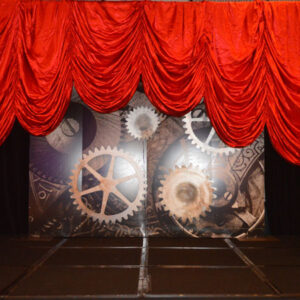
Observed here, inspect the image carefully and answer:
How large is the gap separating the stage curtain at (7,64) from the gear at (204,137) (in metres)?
1.83

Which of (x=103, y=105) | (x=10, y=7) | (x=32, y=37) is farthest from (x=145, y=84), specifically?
(x=10, y=7)

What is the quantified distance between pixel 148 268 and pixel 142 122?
1.74 m

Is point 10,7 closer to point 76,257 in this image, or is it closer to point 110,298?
point 76,257

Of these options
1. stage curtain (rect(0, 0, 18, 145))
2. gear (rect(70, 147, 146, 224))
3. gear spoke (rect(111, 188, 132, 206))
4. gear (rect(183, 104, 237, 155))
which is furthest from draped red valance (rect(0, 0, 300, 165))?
gear spoke (rect(111, 188, 132, 206))

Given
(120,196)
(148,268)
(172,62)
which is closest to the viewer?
(148,268)

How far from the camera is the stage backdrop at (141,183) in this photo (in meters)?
3.94

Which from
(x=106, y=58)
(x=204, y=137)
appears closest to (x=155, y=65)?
(x=106, y=58)

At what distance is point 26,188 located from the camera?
14.1 ft

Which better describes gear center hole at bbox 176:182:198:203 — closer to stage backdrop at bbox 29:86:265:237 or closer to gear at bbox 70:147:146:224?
stage backdrop at bbox 29:86:265:237

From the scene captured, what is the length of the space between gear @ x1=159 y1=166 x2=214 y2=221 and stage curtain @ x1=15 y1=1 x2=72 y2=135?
4.63 feet

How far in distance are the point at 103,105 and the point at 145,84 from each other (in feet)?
1.47

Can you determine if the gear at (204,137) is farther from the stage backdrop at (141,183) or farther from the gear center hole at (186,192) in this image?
the gear center hole at (186,192)

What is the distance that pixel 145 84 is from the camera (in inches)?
133

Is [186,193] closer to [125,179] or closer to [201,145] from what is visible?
[201,145]
